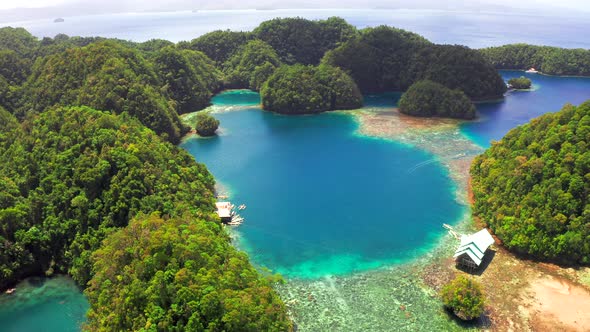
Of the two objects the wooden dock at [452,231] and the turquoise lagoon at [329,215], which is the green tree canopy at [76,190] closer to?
the turquoise lagoon at [329,215]

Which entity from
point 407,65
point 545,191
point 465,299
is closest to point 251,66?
point 407,65

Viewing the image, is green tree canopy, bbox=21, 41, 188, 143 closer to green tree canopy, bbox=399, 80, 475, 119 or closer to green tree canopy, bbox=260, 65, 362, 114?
green tree canopy, bbox=260, 65, 362, 114

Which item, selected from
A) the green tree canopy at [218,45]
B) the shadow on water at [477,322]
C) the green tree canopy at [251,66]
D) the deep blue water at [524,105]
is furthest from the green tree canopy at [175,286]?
the green tree canopy at [218,45]

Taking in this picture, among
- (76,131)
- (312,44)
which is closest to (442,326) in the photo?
(76,131)

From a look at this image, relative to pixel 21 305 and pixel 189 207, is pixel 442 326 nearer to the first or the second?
pixel 189 207

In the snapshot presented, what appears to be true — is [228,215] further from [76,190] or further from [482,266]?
[482,266]

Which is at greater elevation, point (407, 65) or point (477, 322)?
point (407, 65)
